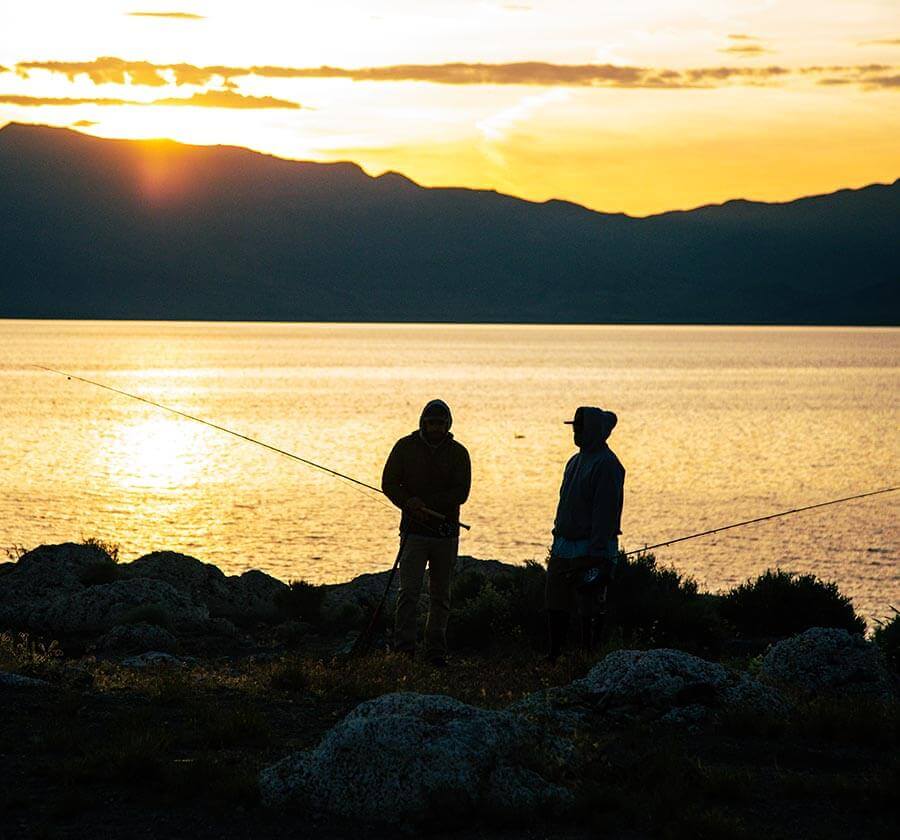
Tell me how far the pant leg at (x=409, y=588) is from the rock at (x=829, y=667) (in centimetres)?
285

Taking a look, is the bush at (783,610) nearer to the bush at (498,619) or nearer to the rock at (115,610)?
the bush at (498,619)

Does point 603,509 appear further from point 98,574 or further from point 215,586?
point 98,574

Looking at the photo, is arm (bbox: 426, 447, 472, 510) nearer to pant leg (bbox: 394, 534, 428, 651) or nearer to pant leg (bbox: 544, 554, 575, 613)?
pant leg (bbox: 394, 534, 428, 651)

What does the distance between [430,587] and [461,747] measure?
4.39 metres

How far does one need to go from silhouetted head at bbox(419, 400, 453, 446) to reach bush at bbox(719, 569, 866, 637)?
202 inches

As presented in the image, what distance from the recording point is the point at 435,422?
34.6 ft

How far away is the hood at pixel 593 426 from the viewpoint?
1005 cm

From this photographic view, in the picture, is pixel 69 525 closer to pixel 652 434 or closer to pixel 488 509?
pixel 488 509

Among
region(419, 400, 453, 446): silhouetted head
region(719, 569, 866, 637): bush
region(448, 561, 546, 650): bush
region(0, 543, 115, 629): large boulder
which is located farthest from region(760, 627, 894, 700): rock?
region(0, 543, 115, 629): large boulder

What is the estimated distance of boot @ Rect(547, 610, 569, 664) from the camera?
34.2 feet

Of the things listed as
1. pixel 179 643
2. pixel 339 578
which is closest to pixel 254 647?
pixel 179 643

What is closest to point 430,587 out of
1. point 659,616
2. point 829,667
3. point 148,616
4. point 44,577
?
point 659,616

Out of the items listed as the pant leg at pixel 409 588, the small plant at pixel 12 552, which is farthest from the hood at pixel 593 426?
the small plant at pixel 12 552

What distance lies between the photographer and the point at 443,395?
342ft
